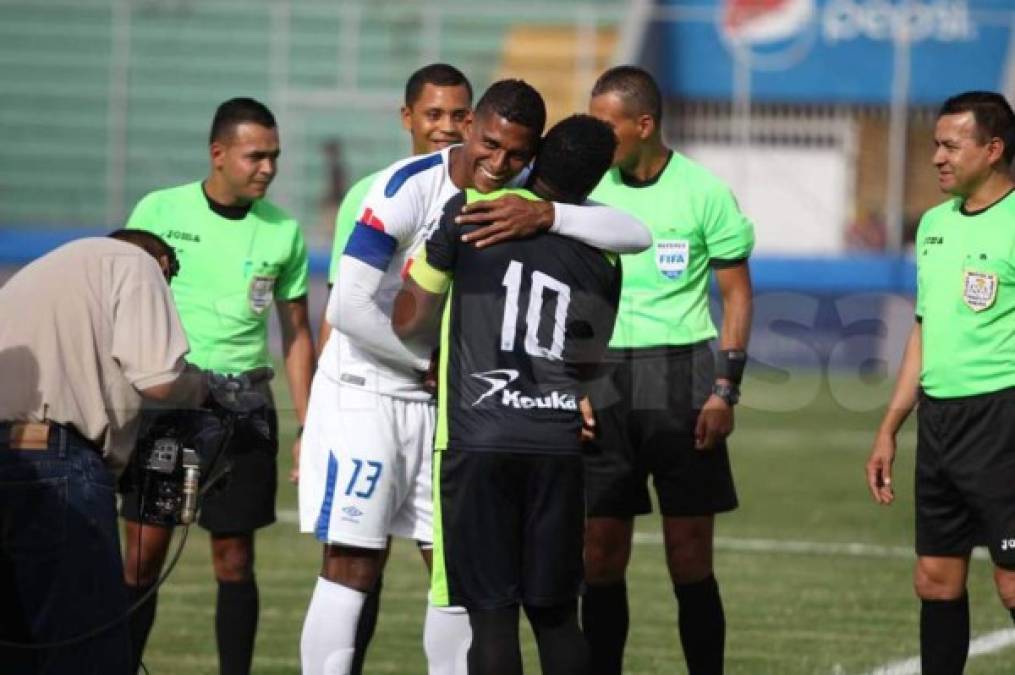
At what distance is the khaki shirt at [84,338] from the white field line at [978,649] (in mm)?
4287

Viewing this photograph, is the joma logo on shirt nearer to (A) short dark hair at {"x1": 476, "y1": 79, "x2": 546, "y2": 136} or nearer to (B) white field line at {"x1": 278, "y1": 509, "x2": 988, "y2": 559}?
(A) short dark hair at {"x1": 476, "y1": 79, "x2": 546, "y2": 136}

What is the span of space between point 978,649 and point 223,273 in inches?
161

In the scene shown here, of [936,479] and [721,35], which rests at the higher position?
[721,35]

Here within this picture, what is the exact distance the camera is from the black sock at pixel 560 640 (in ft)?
20.2

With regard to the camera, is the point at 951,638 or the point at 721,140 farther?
the point at 721,140

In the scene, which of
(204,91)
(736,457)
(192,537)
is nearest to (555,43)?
(204,91)

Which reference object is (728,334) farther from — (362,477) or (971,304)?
(362,477)

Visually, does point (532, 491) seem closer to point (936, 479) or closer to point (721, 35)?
point (936, 479)

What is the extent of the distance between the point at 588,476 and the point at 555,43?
20.4 meters

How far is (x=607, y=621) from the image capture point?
787 cm

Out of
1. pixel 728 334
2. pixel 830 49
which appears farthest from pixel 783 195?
pixel 728 334

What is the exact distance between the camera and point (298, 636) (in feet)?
31.4

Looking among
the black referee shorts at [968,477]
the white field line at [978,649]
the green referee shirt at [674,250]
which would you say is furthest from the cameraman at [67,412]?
the white field line at [978,649]

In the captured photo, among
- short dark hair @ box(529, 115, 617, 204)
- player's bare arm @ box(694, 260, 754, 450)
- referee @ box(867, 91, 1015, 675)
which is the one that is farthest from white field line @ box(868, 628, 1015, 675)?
short dark hair @ box(529, 115, 617, 204)
